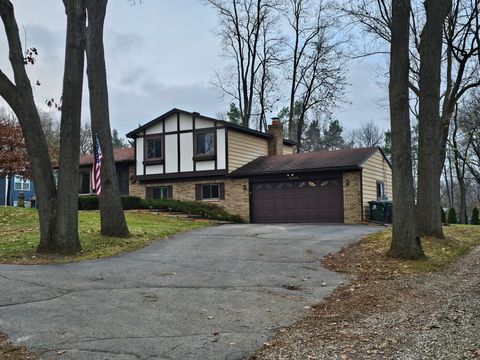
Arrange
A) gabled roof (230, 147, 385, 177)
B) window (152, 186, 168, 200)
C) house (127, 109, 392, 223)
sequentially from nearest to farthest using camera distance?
gabled roof (230, 147, 385, 177) → house (127, 109, 392, 223) → window (152, 186, 168, 200)

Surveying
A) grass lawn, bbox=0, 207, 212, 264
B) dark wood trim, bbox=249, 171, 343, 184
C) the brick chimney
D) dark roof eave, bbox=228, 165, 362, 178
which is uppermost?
the brick chimney

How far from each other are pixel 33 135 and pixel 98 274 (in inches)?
180

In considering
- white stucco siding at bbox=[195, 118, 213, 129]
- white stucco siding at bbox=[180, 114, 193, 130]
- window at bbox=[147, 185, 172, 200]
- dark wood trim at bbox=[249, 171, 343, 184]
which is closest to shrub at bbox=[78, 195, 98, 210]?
window at bbox=[147, 185, 172, 200]

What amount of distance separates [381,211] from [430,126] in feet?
27.3

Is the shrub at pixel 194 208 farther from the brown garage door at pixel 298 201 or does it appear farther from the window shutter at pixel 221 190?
the brown garage door at pixel 298 201

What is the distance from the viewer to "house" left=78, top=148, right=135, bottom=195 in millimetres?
28609

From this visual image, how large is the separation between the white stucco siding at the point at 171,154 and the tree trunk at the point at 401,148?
16821mm

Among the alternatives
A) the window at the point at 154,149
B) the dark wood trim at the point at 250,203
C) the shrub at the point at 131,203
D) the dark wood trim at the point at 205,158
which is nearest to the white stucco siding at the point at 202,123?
the dark wood trim at the point at 205,158

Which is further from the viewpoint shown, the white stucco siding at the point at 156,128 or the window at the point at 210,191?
the white stucco siding at the point at 156,128

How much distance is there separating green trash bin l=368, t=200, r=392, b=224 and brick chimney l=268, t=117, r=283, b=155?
8.56 metres

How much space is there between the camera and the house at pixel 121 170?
28609 mm

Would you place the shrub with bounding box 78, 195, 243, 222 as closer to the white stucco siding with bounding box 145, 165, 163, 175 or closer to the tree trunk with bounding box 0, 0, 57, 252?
the white stucco siding with bounding box 145, 165, 163, 175

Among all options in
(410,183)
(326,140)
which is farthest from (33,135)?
(326,140)

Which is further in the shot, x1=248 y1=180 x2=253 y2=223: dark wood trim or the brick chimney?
the brick chimney
